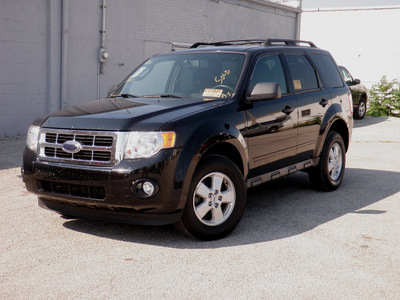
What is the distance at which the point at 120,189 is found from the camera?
4.61 m

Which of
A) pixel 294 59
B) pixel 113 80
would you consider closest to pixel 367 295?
pixel 294 59

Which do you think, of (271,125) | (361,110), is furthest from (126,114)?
(361,110)

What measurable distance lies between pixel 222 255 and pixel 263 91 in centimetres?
176

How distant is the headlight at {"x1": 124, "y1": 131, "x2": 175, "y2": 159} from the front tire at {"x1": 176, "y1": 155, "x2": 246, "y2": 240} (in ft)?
1.40

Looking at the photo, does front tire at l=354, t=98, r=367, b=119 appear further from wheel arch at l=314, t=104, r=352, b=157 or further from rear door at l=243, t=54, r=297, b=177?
rear door at l=243, t=54, r=297, b=177

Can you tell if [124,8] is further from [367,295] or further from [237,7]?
[367,295]

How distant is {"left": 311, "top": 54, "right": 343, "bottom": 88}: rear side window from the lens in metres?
7.29

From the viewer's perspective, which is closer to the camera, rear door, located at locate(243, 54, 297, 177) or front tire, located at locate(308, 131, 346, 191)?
rear door, located at locate(243, 54, 297, 177)

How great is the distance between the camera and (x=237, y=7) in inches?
758

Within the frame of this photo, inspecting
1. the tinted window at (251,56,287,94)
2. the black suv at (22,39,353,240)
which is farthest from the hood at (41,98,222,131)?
the tinted window at (251,56,287,94)

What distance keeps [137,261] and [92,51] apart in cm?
1017

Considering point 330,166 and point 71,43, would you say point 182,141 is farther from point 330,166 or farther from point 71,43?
point 71,43

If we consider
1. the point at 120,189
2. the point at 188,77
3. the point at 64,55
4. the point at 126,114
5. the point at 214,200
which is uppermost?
the point at 64,55

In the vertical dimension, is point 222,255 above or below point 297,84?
below
